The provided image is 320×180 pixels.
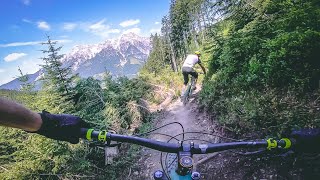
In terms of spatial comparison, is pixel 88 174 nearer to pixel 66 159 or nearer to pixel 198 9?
pixel 66 159

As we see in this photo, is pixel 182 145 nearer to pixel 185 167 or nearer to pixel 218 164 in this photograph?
pixel 185 167

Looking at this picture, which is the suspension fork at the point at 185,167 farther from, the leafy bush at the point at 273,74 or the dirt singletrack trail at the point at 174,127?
the dirt singletrack trail at the point at 174,127

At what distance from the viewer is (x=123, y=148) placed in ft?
37.2

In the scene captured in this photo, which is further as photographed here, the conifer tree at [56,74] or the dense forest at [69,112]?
the conifer tree at [56,74]

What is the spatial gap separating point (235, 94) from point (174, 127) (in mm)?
3764

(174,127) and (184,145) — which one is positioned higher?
(184,145)

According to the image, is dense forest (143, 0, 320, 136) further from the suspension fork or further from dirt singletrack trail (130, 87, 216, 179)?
the suspension fork

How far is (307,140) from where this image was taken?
9.36ft

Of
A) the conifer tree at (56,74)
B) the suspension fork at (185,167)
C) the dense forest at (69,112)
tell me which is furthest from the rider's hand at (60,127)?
the conifer tree at (56,74)

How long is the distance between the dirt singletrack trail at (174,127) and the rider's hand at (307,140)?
4247mm

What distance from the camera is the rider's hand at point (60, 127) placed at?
253cm

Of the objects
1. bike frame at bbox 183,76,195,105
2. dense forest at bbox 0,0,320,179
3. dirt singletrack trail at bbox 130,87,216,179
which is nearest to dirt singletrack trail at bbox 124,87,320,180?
dirt singletrack trail at bbox 130,87,216,179

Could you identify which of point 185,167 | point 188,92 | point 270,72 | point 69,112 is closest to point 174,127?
point 188,92

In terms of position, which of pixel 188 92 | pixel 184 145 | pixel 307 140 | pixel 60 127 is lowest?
pixel 188 92
